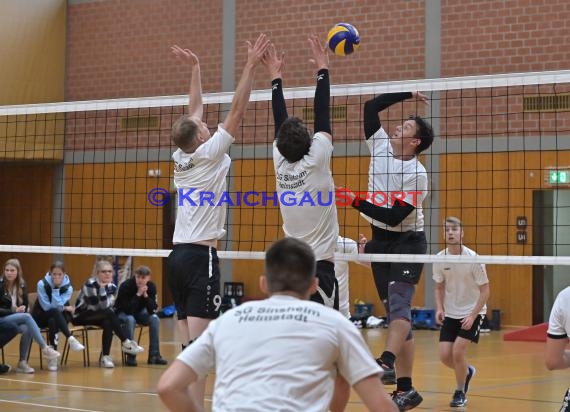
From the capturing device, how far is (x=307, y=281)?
364 centimetres

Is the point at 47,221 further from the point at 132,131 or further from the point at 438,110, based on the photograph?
the point at 438,110

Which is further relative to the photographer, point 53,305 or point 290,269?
point 53,305

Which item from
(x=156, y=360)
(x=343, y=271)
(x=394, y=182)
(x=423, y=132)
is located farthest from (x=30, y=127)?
(x=423, y=132)

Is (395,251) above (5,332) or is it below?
above

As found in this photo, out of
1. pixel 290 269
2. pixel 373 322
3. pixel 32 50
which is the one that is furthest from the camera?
pixel 32 50

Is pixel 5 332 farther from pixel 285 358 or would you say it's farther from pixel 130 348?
pixel 285 358

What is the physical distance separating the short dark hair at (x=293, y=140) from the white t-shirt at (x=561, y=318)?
181cm

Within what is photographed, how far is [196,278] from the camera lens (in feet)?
21.4

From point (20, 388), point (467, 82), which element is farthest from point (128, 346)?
point (467, 82)

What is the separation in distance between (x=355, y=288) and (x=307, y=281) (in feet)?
54.1

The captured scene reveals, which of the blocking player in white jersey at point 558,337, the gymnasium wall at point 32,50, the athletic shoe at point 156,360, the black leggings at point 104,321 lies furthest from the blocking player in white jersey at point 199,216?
the gymnasium wall at point 32,50

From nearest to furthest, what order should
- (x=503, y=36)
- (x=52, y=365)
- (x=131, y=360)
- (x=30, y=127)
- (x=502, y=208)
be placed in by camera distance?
(x=52, y=365) < (x=131, y=360) < (x=502, y=208) < (x=503, y=36) < (x=30, y=127)

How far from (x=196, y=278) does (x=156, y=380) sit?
491 cm

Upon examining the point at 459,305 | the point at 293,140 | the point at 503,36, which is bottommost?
the point at 459,305
